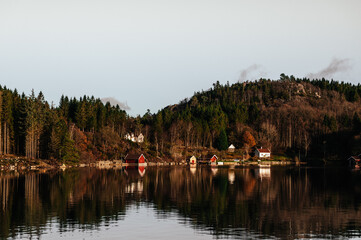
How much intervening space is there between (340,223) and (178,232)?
52.2 ft

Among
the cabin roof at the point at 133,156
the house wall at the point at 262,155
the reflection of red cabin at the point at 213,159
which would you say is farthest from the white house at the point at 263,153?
the cabin roof at the point at 133,156

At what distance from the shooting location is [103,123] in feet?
575

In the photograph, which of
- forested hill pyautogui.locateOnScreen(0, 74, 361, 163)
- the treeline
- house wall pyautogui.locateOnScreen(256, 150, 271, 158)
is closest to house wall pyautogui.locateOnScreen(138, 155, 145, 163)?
forested hill pyautogui.locateOnScreen(0, 74, 361, 163)

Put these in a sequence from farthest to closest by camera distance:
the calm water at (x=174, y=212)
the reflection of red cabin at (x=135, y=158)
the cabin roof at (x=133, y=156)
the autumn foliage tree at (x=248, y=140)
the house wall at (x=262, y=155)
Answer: the autumn foliage tree at (x=248, y=140) → the house wall at (x=262, y=155) → the cabin roof at (x=133, y=156) → the reflection of red cabin at (x=135, y=158) → the calm water at (x=174, y=212)

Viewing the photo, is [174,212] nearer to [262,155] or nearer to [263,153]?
[262,155]

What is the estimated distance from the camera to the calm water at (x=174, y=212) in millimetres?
35781

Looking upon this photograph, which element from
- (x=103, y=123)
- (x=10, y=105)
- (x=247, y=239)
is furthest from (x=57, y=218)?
(x=103, y=123)

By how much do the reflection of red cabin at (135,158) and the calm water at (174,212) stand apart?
87646 mm

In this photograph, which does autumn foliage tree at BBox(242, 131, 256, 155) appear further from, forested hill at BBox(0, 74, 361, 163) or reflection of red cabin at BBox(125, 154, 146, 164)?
reflection of red cabin at BBox(125, 154, 146, 164)

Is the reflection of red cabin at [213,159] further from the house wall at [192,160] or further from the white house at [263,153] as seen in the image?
the white house at [263,153]

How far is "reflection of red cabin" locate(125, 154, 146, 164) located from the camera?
15912 centimetres

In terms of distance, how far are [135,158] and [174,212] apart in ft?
376

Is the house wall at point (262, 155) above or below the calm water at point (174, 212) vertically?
above

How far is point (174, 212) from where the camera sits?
152ft
